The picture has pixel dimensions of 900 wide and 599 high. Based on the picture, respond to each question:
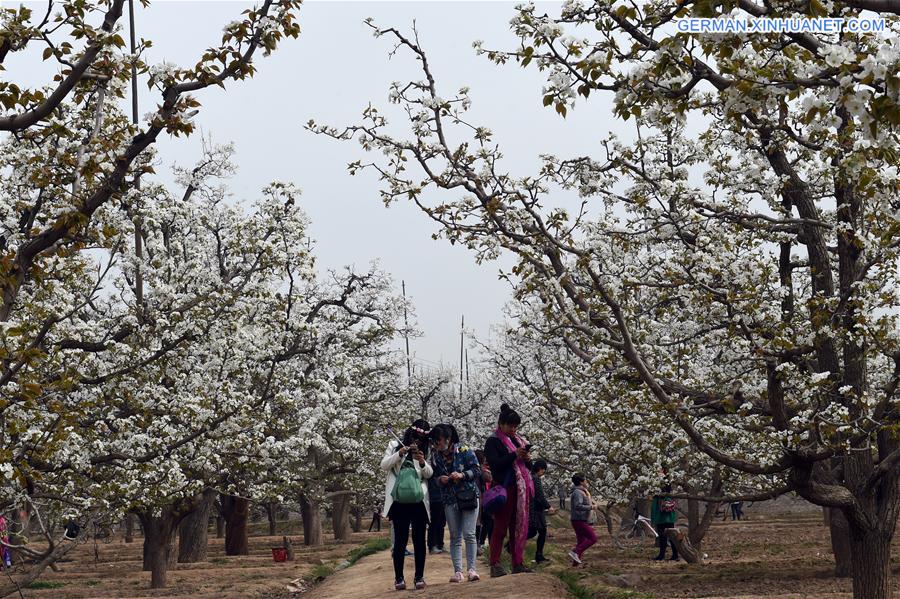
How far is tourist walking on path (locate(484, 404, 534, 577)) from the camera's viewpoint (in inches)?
476

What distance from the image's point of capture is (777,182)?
36.4ft

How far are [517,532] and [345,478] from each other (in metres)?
17.9

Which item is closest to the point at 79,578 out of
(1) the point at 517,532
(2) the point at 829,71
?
(1) the point at 517,532

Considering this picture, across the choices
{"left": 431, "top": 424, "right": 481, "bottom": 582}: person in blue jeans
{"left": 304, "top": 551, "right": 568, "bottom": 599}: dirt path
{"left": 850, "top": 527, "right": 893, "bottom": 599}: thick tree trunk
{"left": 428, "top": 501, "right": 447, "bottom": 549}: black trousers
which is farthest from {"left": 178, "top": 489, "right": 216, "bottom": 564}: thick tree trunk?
{"left": 850, "top": 527, "right": 893, "bottom": 599}: thick tree trunk

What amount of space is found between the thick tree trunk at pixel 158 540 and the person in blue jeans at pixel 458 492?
7720 millimetres

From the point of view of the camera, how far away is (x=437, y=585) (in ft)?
40.2

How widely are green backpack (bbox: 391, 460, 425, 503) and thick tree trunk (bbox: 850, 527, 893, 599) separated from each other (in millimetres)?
4689

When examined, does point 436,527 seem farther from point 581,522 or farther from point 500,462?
point 500,462

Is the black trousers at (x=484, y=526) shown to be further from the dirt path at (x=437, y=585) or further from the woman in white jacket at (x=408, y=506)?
the woman in white jacket at (x=408, y=506)

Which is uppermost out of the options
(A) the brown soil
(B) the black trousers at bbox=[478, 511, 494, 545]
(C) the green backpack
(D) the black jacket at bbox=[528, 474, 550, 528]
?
(C) the green backpack

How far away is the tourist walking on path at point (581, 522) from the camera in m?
17.2

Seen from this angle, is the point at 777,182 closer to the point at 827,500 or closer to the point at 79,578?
the point at 827,500

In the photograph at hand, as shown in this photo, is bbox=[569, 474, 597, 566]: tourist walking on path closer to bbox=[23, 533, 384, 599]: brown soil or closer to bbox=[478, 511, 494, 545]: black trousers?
bbox=[478, 511, 494, 545]: black trousers

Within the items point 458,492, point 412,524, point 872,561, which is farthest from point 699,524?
point 872,561
